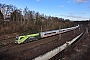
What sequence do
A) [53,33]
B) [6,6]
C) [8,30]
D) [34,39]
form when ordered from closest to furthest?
[34,39]
[8,30]
[53,33]
[6,6]

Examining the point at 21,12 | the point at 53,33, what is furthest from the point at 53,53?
the point at 21,12

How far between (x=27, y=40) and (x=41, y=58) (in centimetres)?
2005

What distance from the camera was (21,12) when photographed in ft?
281

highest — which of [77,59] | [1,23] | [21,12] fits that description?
[21,12]

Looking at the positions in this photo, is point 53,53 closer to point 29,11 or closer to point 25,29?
point 25,29

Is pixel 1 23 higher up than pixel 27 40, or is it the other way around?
pixel 1 23

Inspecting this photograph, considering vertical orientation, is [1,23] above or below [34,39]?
above

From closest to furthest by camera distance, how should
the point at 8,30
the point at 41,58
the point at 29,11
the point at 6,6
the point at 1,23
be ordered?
the point at 41,58, the point at 8,30, the point at 1,23, the point at 6,6, the point at 29,11

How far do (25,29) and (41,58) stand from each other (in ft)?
139

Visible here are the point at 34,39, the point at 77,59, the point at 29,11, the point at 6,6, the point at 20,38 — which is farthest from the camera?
the point at 29,11

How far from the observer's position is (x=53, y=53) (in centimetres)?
1986

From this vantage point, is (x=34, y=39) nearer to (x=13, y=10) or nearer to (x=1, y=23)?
(x=1, y=23)

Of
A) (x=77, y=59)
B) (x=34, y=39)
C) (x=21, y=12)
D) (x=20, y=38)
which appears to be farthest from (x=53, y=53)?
(x=21, y=12)

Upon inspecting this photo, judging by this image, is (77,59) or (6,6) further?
(6,6)
